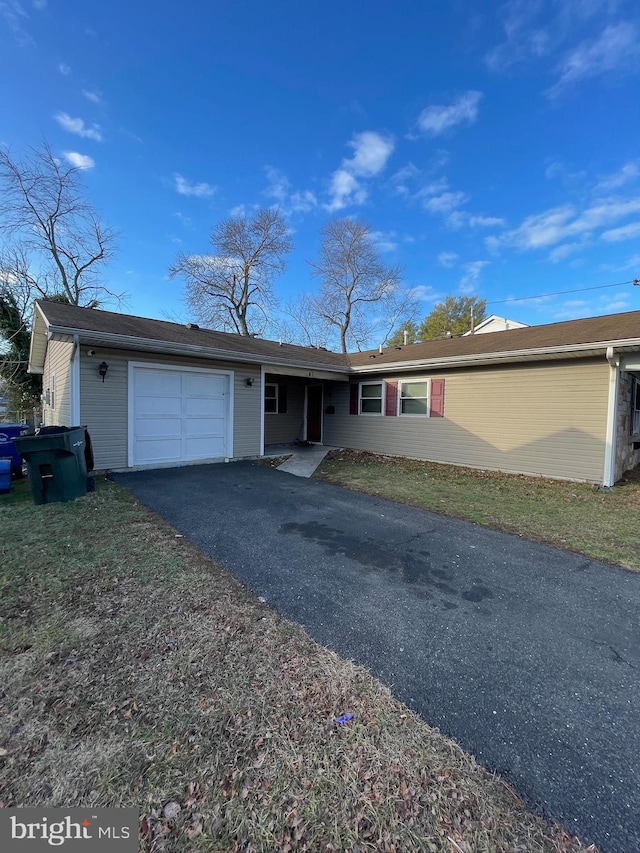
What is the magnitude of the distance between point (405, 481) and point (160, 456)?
5609mm

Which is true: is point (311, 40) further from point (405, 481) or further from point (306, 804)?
point (306, 804)

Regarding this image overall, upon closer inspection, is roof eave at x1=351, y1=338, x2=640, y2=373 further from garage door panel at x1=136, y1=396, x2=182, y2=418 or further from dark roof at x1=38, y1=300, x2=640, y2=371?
garage door panel at x1=136, y1=396, x2=182, y2=418

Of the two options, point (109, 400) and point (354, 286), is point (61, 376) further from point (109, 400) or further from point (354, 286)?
point (354, 286)

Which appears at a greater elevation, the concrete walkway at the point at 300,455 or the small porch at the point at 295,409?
the small porch at the point at 295,409

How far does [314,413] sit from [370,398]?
260 cm

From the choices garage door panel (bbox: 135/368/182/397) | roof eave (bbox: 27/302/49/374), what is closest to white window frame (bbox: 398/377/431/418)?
garage door panel (bbox: 135/368/182/397)

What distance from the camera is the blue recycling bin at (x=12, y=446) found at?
24.3 feet

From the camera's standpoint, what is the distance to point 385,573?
3.48 metres

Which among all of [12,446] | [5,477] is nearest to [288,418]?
[12,446]

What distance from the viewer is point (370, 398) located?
11703mm

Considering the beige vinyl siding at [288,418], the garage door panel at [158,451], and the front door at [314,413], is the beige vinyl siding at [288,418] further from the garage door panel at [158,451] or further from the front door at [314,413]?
the garage door panel at [158,451]

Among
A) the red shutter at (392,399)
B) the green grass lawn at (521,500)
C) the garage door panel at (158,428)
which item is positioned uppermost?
the red shutter at (392,399)

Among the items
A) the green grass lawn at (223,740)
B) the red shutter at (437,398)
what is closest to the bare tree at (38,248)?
the red shutter at (437,398)

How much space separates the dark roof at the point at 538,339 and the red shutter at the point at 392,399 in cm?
77
